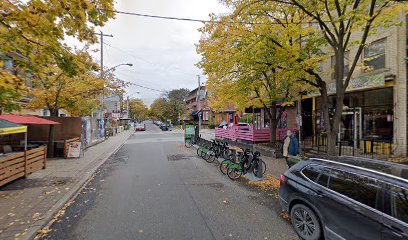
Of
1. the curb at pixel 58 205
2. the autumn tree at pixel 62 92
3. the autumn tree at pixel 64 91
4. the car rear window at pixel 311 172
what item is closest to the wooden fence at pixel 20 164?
the curb at pixel 58 205

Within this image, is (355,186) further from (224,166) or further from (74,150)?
(74,150)

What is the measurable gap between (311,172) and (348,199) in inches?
35.3

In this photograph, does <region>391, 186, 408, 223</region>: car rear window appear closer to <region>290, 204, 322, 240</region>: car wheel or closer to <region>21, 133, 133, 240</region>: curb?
<region>290, 204, 322, 240</region>: car wheel

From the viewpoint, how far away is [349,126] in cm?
1297

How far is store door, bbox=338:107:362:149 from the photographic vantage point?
40.0ft

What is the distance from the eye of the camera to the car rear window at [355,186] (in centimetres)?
324

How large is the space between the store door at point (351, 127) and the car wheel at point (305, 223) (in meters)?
9.10

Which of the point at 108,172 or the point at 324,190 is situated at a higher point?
the point at 324,190

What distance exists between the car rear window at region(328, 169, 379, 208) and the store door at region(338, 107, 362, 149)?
925 centimetres

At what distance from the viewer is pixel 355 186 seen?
3498mm

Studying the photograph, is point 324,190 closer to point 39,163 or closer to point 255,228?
point 255,228

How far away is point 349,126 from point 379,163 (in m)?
A: 10.4

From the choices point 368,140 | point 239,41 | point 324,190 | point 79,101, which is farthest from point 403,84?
point 79,101

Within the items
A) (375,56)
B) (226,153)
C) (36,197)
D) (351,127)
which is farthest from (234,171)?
(375,56)
